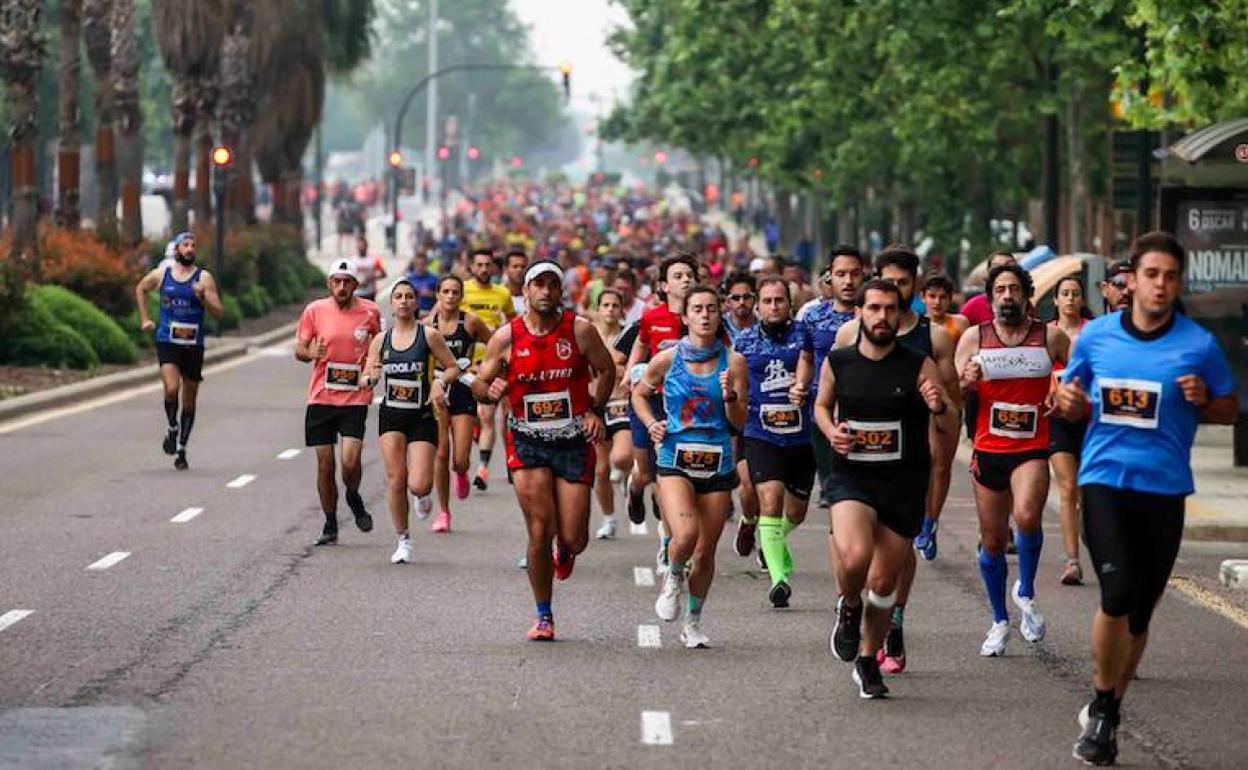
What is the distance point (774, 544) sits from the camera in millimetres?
15500

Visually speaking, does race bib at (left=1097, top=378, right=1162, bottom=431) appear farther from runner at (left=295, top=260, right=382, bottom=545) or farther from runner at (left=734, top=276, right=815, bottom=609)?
runner at (left=295, top=260, right=382, bottom=545)

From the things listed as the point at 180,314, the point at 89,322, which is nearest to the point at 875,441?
the point at 180,314

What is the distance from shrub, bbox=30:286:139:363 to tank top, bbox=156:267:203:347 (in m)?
12.6

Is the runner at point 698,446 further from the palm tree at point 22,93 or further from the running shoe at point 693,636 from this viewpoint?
the palm tree at point 22,93

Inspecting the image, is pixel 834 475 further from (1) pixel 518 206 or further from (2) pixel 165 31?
(1) pixel 518 206

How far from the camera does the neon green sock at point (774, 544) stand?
15477 millimetres

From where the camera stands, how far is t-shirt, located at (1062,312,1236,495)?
10789mm

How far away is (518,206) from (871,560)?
394 ft

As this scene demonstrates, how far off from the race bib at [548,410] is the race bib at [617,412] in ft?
17.0

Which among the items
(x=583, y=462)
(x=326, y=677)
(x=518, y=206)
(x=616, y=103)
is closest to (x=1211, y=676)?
(x=583, y=462)

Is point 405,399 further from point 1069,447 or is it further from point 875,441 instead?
point 875,441

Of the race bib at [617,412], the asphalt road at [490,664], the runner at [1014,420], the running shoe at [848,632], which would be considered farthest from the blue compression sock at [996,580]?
the race bib at [617,412]

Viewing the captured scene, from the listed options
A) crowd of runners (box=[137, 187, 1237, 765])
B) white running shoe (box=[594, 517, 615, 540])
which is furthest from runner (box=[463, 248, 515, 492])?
white running shoe (box=[594, 517, 615, 540])

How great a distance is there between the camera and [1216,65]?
2703cm
